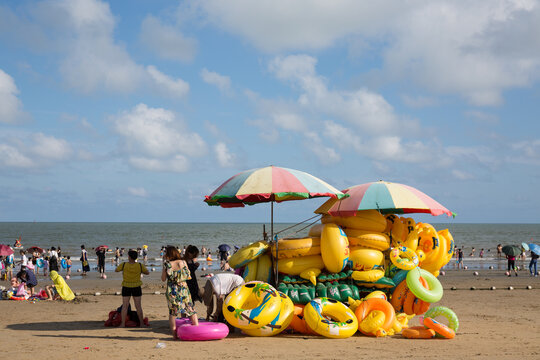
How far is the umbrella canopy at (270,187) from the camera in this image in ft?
32.2

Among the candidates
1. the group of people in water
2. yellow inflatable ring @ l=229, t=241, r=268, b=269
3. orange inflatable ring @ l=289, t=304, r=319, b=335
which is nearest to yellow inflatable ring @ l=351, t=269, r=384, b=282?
orange inflatable ring @ l=289, t=304, r=319, b=335

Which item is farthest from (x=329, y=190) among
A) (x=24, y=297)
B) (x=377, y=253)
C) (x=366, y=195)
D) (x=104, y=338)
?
(x=24, y=297)

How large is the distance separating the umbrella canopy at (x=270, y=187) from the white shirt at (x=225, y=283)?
5.01 feet

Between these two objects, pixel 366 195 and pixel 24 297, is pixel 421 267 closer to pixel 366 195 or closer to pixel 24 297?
Result: pixel 366 195

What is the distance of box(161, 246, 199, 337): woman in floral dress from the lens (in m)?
9.44

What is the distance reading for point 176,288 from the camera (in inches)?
372

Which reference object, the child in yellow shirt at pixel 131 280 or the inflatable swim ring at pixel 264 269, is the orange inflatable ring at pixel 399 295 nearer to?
the inflatable swim ring at pixel 264 269

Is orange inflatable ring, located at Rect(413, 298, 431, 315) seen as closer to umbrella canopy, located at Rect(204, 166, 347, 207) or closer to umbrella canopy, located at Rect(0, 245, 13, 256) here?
umbrella canopy, located at Rect(204, 166, 347, 207)

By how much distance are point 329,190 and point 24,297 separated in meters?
10.7

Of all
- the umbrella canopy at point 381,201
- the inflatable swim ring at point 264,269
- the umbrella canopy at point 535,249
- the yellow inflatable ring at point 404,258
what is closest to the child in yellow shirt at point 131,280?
the inflatable swim ring at point 264,269

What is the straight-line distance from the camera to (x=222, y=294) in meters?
9.94

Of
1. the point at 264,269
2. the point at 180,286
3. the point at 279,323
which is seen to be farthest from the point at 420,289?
the point at 180,286

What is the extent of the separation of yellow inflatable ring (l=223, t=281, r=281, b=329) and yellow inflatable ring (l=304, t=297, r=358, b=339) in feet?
2.10

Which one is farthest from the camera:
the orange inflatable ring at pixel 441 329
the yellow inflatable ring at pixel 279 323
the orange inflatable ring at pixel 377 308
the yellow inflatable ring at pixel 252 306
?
the orange inflatable ring at pixel 377 308
